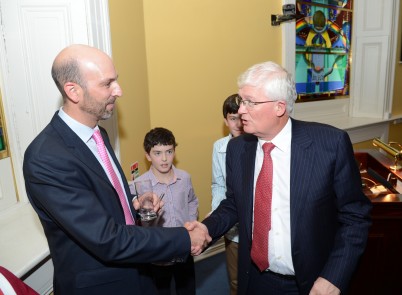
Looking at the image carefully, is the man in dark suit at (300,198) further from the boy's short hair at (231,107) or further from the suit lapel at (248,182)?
the boy's short hair at (231,107)

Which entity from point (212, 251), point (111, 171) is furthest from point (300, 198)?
point (212, 251)

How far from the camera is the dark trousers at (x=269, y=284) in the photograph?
1613 millimetres

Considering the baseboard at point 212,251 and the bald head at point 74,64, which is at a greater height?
the bald head at point 74,64

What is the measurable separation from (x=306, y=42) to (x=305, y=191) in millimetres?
3344

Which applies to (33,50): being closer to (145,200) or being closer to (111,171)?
(111,171)

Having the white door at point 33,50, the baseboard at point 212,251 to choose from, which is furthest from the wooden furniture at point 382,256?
the white door at point 33,50

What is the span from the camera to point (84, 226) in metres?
1.28

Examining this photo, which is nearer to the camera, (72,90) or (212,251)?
(72,90)

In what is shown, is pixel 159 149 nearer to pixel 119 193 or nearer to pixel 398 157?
pixel 119 193

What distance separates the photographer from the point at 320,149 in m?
1.52

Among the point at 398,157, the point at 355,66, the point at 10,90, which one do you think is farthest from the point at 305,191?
the point at 355,66

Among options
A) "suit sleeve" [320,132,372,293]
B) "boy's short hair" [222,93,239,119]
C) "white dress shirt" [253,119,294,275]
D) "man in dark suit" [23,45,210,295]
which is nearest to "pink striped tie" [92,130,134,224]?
"man in dark suit" [23,45,210,295]

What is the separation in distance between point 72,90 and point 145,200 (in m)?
0.61

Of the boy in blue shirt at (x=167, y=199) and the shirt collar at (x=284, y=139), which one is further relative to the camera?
the boy in blue shirt at (x=167, y=199)
